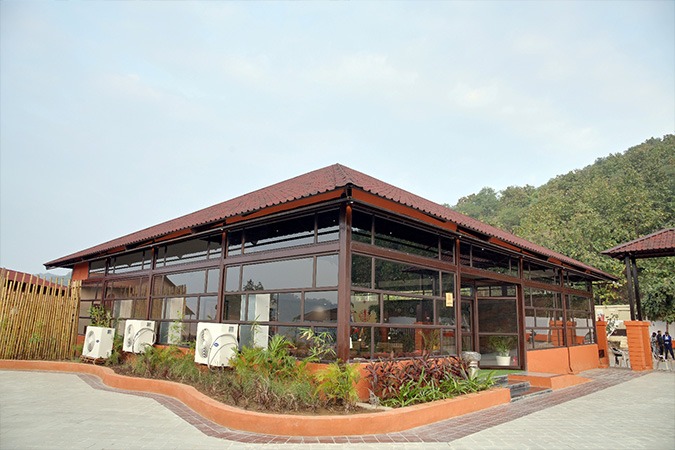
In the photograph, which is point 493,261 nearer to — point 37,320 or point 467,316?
point 467,316

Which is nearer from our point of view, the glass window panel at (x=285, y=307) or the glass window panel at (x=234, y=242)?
the glass window panel at (x=285, y=307)

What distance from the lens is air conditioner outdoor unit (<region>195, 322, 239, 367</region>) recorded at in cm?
769

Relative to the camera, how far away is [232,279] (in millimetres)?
8734

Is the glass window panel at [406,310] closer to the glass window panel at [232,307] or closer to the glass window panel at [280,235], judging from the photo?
the glass window panel at [280,235]

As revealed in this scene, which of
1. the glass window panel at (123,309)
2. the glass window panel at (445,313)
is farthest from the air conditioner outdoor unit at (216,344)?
the glass window panel at (123,309)

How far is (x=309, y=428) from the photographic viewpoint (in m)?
5.09

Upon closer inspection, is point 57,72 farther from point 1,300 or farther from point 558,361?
point 558,361

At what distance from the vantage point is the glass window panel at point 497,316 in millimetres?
11118

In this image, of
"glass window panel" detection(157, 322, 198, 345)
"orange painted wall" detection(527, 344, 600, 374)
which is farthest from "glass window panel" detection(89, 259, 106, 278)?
"orange painted wall" detection(527, 344, 600, 374)

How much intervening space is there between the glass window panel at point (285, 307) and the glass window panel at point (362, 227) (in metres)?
1.38

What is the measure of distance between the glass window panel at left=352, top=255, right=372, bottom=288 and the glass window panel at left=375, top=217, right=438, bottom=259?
1.38 feet

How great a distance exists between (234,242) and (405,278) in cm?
348

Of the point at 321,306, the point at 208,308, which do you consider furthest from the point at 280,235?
the point at 208,308

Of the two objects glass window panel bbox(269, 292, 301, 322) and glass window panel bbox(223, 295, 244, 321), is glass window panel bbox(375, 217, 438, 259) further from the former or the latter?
glass window panel bbox(223, 295, 244, 321)
